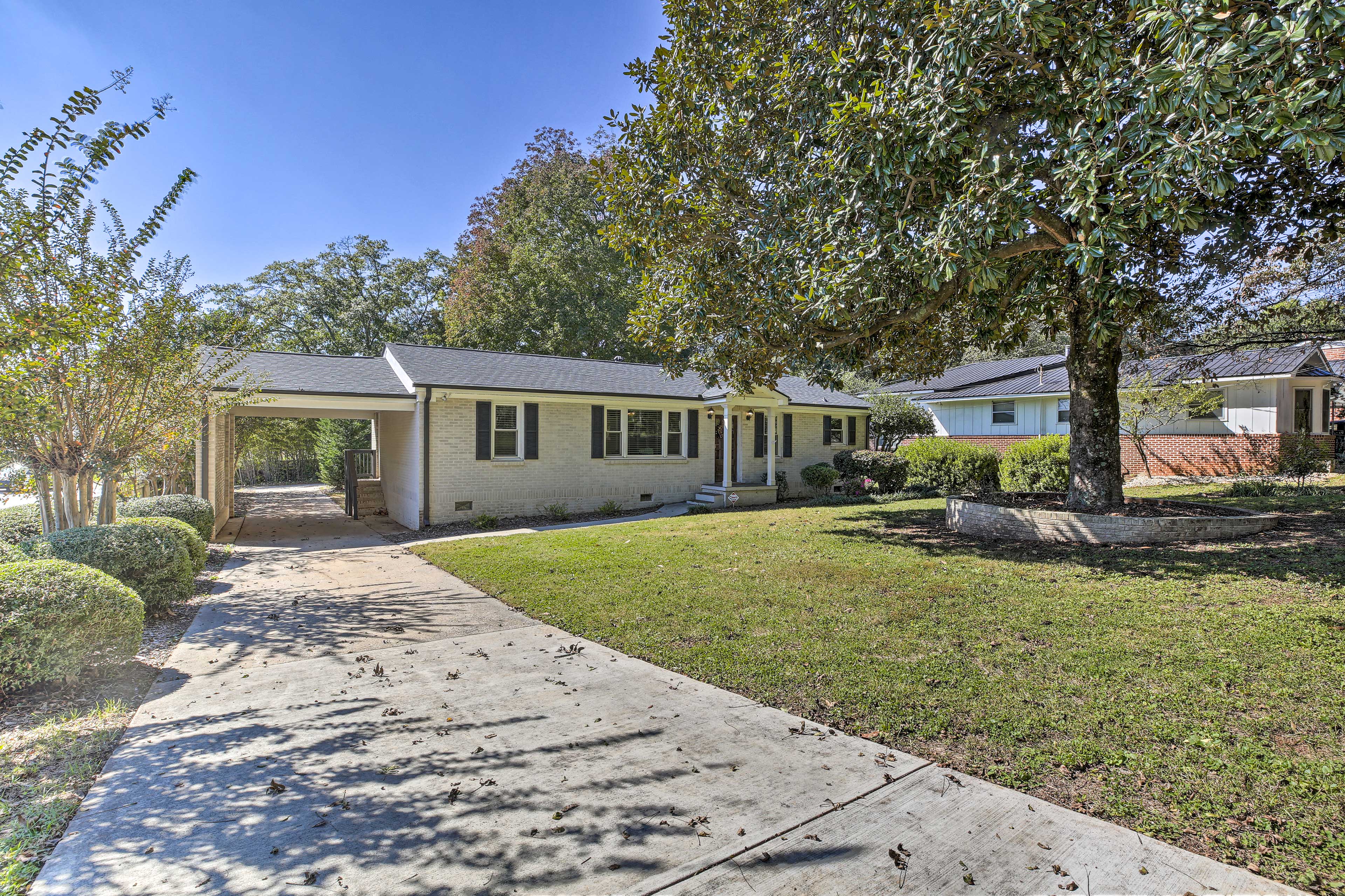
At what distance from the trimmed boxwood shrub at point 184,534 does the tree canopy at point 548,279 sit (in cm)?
2043

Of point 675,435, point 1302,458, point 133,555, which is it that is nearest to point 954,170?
point 133,555

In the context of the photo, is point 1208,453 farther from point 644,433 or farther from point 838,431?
point 644,433

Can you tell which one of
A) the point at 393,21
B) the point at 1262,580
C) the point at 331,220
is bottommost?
the point at 1262,580

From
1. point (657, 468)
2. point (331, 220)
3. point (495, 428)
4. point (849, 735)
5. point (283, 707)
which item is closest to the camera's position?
point (849, 735)

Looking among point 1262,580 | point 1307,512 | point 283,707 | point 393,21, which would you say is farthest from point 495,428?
point 1307,512

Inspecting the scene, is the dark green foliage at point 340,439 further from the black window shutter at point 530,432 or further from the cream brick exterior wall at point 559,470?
the black window shutter at point 530,432

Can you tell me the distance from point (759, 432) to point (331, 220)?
17.8m

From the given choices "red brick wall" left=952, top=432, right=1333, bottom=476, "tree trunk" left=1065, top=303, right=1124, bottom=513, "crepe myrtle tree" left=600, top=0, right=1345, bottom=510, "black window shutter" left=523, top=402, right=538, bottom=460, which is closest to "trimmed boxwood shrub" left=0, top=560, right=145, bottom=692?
"crepe myrtle tree" left=600, top=0, right=1345, bottom=510

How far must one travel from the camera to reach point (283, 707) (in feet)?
14.1

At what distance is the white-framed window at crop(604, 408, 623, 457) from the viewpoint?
15.8 m

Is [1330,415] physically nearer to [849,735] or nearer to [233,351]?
[849,735]

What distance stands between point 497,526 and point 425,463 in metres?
1.99

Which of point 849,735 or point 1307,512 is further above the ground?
point 1307,512

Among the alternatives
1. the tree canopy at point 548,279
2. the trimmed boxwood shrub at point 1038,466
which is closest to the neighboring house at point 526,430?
the trimmed boxwood shrub at point 1038,466
